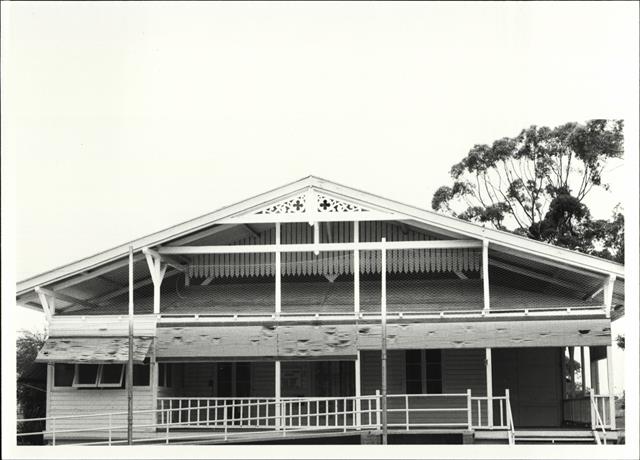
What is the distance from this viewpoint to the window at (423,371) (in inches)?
1033

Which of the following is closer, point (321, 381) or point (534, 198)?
point (321, 381)

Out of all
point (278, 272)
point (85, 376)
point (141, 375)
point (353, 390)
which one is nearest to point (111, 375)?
point (85, 376)

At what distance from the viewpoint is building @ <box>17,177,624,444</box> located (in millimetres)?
24016

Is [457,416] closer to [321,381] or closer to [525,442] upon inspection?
[525,442]

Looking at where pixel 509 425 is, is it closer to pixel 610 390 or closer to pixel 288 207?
pixel 610 390

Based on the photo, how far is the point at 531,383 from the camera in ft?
87.2

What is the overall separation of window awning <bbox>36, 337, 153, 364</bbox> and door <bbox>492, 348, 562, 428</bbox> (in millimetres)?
8910

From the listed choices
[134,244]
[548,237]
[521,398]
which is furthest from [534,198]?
[134,244]

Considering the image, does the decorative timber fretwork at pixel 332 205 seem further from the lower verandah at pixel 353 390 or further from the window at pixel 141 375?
the window at pixel 141 375

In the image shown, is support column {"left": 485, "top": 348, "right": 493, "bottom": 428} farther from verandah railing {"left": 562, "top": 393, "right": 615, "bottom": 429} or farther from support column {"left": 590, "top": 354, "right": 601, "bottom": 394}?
support column {"left": 590, "top": 354, "right": 601, "bottom": 394}

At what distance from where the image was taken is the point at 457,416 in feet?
84.0

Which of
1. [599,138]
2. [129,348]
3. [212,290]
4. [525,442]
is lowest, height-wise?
[525,442]

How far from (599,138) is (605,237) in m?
4.28

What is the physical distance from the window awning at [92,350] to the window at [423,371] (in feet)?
21.3
